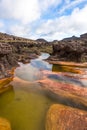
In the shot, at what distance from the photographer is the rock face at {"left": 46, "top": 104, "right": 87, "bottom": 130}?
Answer: 10788 millimetres

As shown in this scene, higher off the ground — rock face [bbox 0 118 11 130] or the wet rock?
the wet rock

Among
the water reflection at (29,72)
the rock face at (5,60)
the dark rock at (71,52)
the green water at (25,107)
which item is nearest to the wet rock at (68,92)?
the green water at (25,107)

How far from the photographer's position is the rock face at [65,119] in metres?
10.8

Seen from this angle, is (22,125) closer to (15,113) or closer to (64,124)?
(15,113)

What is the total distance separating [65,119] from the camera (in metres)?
11.7

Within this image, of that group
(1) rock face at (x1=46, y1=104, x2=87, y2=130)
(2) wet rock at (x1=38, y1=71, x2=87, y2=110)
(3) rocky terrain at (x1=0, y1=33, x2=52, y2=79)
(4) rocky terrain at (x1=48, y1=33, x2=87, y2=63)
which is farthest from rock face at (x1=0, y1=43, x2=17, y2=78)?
(4) rocky terrain at (x1=48, y1=33, x2=87, y2=63)

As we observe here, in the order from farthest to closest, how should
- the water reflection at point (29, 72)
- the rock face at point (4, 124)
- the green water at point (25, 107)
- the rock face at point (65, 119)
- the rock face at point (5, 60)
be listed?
1. the water reflection at point (29, 72)
2. the rock face at point (5, 60)
3. the green water at point (25, 107)
4. the rock face at point (65, 119)
5. the rock face at point (4, 124)

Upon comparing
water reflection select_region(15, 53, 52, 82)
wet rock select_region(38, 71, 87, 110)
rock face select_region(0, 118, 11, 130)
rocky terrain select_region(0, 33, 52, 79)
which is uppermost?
rocky terrain select_region(0, 33, 52, 79)

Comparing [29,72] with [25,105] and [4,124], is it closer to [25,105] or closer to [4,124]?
[25,105]

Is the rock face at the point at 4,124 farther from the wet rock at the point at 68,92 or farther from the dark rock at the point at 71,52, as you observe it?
the dark rock at the point at 71,52

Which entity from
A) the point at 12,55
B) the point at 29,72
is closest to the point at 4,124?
the point at 29,72

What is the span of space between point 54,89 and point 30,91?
103 inches

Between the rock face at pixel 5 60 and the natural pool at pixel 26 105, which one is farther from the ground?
the rock face at pixel 5 60

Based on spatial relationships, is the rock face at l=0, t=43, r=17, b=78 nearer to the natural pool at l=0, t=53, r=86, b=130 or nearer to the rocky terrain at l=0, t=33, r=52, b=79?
→ the rocky terrain at l=0, t=33, r=52, b=79
